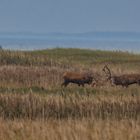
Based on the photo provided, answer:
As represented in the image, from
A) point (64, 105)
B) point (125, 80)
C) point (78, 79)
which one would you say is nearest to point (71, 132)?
point (64, 105)

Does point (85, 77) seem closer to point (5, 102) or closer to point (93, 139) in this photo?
point (5, 102)

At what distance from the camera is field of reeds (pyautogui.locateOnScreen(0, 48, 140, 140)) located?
12.5 meters

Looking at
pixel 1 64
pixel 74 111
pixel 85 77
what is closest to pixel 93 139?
pixel 74 111

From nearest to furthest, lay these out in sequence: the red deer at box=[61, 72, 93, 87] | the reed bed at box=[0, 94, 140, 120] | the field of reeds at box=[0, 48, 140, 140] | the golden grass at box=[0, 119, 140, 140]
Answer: the golden grass at box=[0, 119, 140, 140], the field of reeds at box=[0, 48, 140, 140], the reed bed at box=[0, 94, 140, 120], the red deer at box=[61, 72, 93, 87]

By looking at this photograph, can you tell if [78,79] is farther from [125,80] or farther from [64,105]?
[64,105]

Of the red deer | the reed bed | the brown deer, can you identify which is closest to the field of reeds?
the reed bed

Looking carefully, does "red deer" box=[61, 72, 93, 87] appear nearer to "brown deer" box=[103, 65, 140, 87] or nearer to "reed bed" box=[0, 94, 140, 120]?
"brown deer" box=[103, 65, 140, 87]

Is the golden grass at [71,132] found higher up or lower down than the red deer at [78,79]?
lower down

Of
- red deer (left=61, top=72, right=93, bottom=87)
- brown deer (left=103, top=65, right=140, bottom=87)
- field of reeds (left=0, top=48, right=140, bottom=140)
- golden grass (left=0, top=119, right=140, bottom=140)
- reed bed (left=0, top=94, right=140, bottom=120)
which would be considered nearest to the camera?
golden grass (left=0, top=119, right=140, bottom=140)

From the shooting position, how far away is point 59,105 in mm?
20969

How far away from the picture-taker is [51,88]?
83.6 ft

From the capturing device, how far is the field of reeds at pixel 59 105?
12.5 metres

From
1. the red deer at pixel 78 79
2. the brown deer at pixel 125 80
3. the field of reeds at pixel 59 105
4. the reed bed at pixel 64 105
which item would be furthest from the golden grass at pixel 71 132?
the red deer at pixel 78 79

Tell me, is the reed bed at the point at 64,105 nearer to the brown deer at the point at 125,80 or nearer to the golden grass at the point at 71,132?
the brown deer at the point at 125,80
